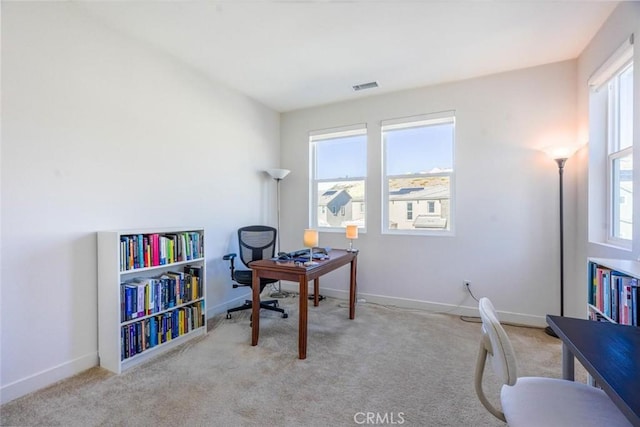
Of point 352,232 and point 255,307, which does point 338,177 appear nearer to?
point 352,232

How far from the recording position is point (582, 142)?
8.89 feet

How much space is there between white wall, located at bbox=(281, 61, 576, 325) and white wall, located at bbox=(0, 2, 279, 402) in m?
2.36

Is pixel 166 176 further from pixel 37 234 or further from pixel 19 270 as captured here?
pixel 19 270

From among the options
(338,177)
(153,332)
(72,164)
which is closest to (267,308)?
(153,332)

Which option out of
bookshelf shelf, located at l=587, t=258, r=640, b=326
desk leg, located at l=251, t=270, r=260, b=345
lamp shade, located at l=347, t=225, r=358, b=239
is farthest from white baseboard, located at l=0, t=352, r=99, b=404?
bookshelf shelf, located at l=587, t=258, r=640, b=326

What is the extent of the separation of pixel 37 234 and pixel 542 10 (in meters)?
4.01

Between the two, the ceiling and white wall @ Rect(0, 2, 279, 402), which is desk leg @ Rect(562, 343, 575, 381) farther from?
white wall @ Rect(0, 2, 279, 402)

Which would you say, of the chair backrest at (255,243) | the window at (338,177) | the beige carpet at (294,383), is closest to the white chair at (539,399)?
the beige carpet at (294,383)

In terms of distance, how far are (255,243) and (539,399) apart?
9.47 feet

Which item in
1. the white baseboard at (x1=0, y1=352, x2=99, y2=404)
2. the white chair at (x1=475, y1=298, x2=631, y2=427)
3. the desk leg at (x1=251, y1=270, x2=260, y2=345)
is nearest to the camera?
the white chair at (x1=475, y1=298, x2=631, y2=427)

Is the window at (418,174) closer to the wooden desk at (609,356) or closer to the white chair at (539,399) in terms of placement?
the wooden desk at (609,356)

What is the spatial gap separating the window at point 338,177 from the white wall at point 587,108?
7.31 ft

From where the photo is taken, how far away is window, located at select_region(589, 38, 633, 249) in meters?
2.23

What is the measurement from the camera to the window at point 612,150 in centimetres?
223
